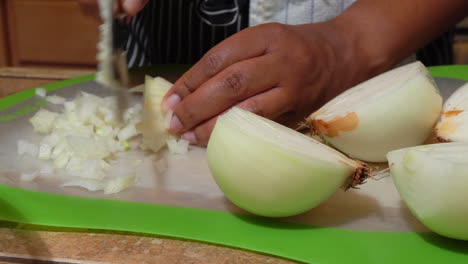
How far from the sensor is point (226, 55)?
0.86 metres

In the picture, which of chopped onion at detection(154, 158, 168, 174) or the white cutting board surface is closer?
the white cutting board surface

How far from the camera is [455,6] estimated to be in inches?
41.9

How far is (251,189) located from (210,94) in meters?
0.26

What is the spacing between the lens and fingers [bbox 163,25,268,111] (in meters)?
0.86

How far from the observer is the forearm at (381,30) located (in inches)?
38.0

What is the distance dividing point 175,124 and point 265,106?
0.48 feet

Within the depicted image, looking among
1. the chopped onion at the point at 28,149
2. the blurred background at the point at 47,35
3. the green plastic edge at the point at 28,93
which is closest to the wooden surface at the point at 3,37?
the blurred background at the point at 47,35

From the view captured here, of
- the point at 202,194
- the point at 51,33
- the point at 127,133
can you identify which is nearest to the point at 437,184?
the point at 202,194

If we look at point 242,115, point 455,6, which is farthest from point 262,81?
point 455,6

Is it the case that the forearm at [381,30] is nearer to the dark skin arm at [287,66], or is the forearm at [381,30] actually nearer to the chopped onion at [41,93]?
the dark skin arm at [287,66]

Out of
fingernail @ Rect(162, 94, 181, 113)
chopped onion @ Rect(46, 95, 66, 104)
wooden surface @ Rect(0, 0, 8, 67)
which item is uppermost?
fingernail @ Rect(162, 94, 181, 113)

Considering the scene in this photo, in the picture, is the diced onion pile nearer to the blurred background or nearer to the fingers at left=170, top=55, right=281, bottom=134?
the fingers at left=170, top=55, right=281, bottom=134

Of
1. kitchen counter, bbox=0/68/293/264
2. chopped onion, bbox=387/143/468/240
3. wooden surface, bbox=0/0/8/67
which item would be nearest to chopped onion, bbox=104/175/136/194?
kitchen counter, bbox=0/68/293/264

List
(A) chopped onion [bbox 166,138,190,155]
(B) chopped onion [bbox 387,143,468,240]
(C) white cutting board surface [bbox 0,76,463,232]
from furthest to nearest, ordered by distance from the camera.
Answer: (A) chopped onion [bbox 166,138,190,155] → (C) white cutting board surface [bbox 0,76,463,232] → (B) chopped onion [bbox 387,143,468,240]
